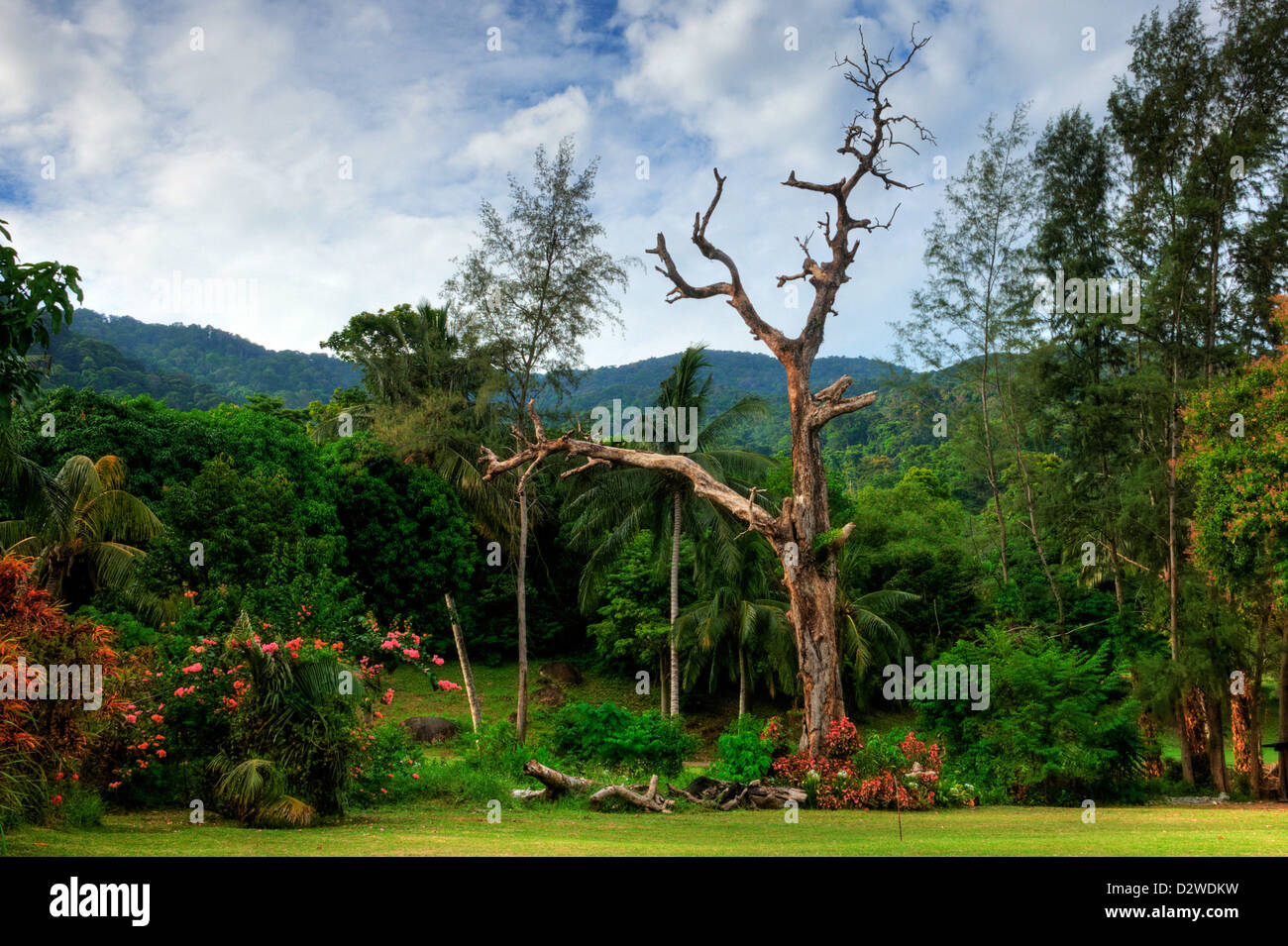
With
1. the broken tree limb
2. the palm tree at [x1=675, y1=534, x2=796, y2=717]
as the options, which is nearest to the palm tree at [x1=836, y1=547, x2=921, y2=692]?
the palm tree at [x1=675, y1=534, x2=796, y2=717]

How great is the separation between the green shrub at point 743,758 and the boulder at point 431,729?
12664 mm

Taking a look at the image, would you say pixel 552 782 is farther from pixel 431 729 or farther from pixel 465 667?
pixel 431 729

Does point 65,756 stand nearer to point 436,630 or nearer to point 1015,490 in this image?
point 436,630

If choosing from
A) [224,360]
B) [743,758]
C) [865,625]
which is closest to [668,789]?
[743,758]

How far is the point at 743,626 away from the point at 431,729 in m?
9.66

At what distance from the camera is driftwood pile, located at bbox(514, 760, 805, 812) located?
1224 cm

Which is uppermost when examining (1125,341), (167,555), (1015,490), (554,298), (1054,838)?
(554,298)

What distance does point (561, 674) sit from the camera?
116ft

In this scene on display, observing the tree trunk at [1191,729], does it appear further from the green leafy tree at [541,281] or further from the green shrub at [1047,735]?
the green leafy tree at [541,281]

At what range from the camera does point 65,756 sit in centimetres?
866

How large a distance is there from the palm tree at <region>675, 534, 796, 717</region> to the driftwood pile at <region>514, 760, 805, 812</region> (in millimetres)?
11584

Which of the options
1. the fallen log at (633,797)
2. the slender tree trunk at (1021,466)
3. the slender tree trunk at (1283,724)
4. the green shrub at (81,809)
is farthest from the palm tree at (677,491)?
the green shrub at (81,809)
